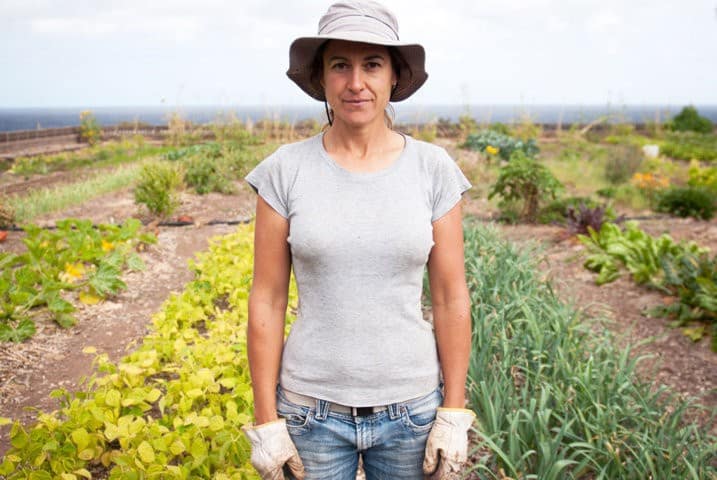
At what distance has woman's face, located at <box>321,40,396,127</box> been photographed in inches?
53.2

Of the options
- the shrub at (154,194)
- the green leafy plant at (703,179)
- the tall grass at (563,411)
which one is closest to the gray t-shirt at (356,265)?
the tall grass at (563,411)

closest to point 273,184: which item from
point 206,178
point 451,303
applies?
point 451,303

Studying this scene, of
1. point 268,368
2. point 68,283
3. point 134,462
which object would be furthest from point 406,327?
point 68,283

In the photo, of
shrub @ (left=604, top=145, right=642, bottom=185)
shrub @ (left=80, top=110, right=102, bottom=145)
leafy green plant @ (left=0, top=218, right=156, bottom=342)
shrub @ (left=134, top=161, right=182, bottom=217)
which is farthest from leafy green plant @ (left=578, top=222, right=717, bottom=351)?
shrub @ (left=80, top=110, right=102, bottom=145)

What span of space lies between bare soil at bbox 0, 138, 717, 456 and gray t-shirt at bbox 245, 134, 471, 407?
53.8 inches

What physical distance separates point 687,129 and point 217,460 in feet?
72.6

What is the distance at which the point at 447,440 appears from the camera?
4.53 feet

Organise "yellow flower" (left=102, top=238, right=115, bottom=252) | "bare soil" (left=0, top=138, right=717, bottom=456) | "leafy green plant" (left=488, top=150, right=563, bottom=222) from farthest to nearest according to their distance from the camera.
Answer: "leafy green plant" (left=488, top=150, right=563, bottom=222) → "yellow flower" (left=102, top=238, right=115, bottom=252) → "bare soil" (left=0, top=138, right=717, bottom=456)

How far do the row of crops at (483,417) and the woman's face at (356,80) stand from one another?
127 centimetres

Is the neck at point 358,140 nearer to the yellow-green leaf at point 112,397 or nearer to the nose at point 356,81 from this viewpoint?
the nose at point 356,81

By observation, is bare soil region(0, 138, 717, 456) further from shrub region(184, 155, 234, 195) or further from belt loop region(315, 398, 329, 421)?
shrub region(184, 155, 234, 195)

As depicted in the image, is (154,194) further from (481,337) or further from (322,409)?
(322,409)

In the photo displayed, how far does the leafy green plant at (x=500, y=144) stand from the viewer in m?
13.0

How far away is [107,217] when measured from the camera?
730cm
